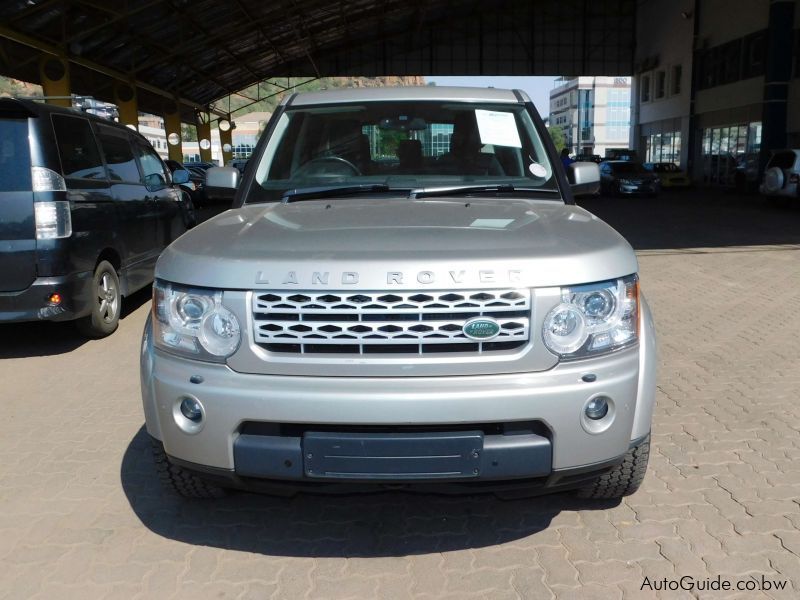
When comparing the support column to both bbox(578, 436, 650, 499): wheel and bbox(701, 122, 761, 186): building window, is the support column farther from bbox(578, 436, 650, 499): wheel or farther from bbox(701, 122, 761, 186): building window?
bbox(578, 436, 650, 499): wheel

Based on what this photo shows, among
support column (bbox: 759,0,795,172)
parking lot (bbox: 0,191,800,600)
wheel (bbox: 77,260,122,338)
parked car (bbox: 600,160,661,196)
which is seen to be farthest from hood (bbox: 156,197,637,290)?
support column (bbox: 759,0,795,172)

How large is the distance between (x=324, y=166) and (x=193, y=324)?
152cm

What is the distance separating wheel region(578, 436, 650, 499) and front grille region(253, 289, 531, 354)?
898 mm

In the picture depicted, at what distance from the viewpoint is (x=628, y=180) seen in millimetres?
26438

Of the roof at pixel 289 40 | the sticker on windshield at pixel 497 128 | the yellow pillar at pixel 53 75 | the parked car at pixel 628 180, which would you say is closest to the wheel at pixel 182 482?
the sticker on windshield at pixel 497 128

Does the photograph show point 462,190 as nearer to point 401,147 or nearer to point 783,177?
point 401,147

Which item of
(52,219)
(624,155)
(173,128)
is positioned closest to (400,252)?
(52,219)

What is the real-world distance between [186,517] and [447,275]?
172 centimetres

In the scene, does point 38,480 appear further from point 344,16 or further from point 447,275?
point 344,16

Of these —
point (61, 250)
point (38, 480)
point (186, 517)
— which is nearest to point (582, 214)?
point (186, 517)

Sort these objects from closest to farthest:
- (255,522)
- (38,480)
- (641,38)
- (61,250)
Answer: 1. (255,522)
2. (38,480)
3. (61,250)
4. (641,38)

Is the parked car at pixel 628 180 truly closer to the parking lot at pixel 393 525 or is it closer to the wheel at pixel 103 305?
the wheel at pixel 103 305

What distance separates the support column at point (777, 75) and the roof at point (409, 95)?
28.1m

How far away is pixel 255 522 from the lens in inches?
125
